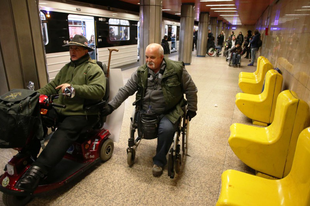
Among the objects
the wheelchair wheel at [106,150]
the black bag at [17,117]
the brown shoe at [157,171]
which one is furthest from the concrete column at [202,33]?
the black bag at [17,117]

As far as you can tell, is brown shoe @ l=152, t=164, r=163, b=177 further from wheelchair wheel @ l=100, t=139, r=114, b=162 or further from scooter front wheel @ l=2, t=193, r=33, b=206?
scooter front wheel @ l=2, t=193, r=33, b=206

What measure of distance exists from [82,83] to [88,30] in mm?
6601

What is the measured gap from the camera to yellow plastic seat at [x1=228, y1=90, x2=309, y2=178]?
2135 mm

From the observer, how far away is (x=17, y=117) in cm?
178

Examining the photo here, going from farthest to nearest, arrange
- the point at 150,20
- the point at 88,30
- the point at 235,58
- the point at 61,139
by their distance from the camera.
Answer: the point at 235,58
the point at 88,30
the point at 150,20
the point at 61,139

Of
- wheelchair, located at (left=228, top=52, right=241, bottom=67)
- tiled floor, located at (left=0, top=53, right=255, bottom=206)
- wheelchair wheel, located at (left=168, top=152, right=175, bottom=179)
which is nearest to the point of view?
tiled floor, located at (left=0, top=53, right=255, bottom=206)

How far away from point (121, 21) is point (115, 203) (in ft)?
29.2

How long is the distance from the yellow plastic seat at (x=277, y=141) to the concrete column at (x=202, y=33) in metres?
13.7

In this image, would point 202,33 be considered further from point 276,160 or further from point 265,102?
point 276,160

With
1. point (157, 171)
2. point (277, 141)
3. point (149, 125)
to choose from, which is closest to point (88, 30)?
point (149, 125)

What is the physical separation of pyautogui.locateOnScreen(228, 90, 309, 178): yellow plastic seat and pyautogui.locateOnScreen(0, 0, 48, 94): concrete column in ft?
9.10

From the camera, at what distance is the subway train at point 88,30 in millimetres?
6301

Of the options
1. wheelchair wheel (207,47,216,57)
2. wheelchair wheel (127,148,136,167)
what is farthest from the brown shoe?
wheelchair wheel (207,47,216,57)

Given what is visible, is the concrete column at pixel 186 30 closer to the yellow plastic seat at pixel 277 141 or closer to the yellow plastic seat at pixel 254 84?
the yellow plastic seat at pixel 254 84
